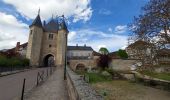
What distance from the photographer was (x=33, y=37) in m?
56.3

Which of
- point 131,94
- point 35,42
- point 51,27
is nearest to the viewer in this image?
point 131,94

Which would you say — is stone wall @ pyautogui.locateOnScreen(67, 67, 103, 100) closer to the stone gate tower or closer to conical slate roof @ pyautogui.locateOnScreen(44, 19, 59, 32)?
the stone gate tower

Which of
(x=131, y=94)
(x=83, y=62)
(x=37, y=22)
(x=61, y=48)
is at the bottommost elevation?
(x=131, y=94)

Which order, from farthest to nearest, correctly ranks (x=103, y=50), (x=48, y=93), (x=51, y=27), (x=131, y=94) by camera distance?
(x=103, y=50) → (x=51, y=27) → (x=131, y=94) → (x=48, y=93)

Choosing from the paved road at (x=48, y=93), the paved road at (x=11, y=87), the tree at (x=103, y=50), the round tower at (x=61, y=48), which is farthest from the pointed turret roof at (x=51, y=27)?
the paved road at (x=48, y=93)

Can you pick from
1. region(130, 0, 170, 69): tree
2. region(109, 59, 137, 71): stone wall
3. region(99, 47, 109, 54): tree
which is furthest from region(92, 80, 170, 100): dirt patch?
region(99, 47, 109, 54): tree

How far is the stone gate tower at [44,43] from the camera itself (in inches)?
2202

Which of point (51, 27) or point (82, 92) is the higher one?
point (51, 27)

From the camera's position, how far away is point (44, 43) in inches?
2389

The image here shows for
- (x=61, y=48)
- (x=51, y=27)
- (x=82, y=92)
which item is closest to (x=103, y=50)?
(x=51, y=27)

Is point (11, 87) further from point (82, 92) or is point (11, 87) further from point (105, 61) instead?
point (105, 61)

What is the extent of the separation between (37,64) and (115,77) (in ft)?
90.7

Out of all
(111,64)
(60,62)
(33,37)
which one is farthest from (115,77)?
(33,37)

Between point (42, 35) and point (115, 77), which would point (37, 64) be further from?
point (115, 77)
